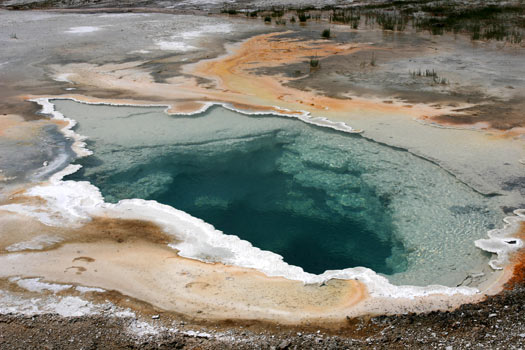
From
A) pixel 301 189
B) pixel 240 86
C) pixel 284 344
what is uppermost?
pixel 240 86

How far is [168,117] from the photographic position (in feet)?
19.4

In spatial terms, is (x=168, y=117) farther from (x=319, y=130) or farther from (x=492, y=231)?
(x=492, y=231)

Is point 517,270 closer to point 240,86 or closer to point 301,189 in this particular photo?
point 301,189

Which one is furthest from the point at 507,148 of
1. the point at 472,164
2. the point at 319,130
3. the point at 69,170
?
the point at 69,170

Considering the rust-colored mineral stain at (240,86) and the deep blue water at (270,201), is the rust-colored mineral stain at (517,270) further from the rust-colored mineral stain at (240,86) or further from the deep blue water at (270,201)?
the rust-colored mineral stain at (240,86)

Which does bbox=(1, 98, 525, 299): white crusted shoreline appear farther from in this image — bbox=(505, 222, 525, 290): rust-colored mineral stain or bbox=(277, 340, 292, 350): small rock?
bbox=(277, 340, 292, 350): small rock

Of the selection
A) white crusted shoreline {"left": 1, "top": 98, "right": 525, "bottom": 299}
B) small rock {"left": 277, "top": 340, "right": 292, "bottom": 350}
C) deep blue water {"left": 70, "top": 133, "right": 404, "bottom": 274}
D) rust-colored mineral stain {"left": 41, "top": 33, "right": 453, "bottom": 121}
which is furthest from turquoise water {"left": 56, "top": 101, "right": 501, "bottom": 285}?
small rock {"left": 277, "top": 340, "right": 292, "bottom": 350}

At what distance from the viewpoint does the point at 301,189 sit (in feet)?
15.0

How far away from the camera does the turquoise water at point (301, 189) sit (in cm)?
364

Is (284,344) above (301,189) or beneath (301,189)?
beneath

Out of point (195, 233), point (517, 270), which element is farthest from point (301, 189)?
point (517, 270)

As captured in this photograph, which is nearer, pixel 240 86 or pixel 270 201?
pixel 270 201

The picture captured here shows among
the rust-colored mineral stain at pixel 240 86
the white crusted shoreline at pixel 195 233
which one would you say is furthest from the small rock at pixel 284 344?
the rust-colored mineral stain at pixel 240 86

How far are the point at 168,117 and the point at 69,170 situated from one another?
162 centimetres
